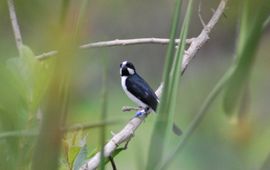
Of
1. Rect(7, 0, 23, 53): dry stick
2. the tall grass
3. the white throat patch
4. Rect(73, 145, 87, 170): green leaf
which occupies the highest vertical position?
the tall grass

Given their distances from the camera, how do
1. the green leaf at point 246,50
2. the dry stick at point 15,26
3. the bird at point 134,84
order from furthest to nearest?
the bird at point 134,84, the dry stick at point 15,26, the green leaf at point 246,50

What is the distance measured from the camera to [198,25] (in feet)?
9.94

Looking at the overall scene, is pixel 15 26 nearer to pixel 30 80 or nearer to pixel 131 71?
pixel 30 80

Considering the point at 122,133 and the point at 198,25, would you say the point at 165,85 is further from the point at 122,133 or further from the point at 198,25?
the point at 198,25

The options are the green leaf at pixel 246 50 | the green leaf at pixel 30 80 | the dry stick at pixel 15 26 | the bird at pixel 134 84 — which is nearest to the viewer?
the green leaf at pixel 246 50

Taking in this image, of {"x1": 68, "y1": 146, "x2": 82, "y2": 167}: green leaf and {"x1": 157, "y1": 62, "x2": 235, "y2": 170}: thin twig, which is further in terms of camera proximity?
{"x1": 68, "y1": 146, "x2": 82, "y2": 167}: green leaf

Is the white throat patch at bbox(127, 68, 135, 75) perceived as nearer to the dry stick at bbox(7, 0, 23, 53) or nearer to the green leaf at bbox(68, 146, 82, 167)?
the dry stick at bbox(7, 0, 23, 53)

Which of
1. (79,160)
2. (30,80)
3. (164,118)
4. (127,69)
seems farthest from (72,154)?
(127,69)

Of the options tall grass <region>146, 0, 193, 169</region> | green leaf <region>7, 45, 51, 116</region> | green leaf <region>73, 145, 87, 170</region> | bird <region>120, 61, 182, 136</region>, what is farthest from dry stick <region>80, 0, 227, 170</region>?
bird <region>120, 61, 182, 136</region>

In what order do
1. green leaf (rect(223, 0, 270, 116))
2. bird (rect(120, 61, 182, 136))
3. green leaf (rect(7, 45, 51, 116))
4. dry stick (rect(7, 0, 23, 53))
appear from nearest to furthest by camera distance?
green leaf (rect(223, 0, 270, 116)) < green leaf (rect(7, 45, 51, 116)) < dry stick (rect(7, 0, 23, 53)) < bird (rect(120, 61, 182, 136))

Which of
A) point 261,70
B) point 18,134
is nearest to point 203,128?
point 18,134

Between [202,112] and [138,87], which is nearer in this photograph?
[202,112]

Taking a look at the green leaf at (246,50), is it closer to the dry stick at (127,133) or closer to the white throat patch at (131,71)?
the dry stick at (127,133)

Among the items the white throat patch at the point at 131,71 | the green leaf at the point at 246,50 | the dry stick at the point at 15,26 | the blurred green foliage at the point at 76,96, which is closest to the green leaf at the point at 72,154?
the blurred green foliage at the point at 76,96
